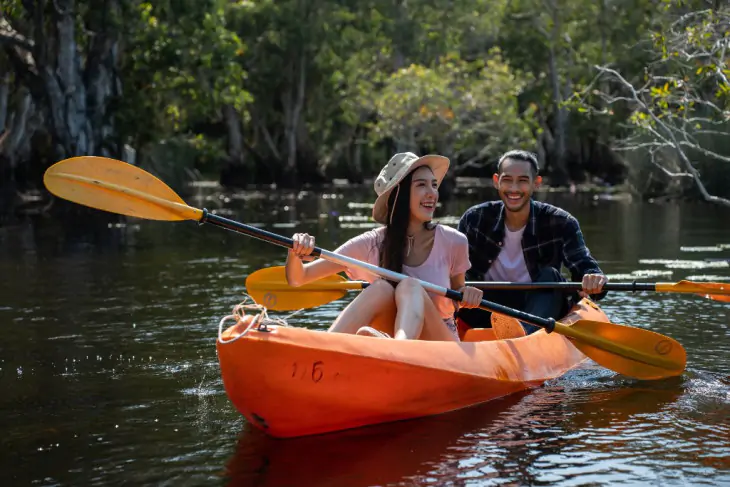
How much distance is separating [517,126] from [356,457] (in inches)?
1410

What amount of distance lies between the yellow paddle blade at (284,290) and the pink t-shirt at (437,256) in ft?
3.99

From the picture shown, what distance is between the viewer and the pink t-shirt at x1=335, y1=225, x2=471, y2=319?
7.20 m

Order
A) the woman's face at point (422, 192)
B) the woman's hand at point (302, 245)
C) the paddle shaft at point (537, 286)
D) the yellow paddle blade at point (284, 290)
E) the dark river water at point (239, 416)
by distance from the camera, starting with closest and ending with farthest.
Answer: the dark river water at point (239, 416)
the woman's hand at point (302, 245)
the woman's face at point (422, 192)
the paddle shaft at point (537, 286)
the yellow paddle blade at point (284, 290)

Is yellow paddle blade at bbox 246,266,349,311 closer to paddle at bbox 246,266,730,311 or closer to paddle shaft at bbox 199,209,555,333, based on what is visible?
paddle at bbox 246,266,730,311

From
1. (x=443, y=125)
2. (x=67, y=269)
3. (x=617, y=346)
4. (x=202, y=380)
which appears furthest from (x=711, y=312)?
(x=443, y=125)

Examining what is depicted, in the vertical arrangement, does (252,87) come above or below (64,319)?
above

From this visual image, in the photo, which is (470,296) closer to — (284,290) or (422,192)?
(422,192)

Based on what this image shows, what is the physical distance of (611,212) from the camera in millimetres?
28297

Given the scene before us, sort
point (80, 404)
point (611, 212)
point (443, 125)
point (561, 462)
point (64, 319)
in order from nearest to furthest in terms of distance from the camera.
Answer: point (561, 462) → point (80, 404) → point (64, 319) → point (611, 212) → point (443, 125)

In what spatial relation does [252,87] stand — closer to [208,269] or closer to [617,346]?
[208,269]

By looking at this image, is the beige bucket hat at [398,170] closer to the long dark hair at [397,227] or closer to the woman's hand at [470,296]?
the long dark hair at [397,227]

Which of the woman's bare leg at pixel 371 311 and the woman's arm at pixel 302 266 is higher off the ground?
the woman's arm at pixel 302 266

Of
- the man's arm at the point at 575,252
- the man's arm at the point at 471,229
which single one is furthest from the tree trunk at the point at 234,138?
the man's arm at the point at 575,252

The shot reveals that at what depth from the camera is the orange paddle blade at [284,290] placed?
8508 millimetres
